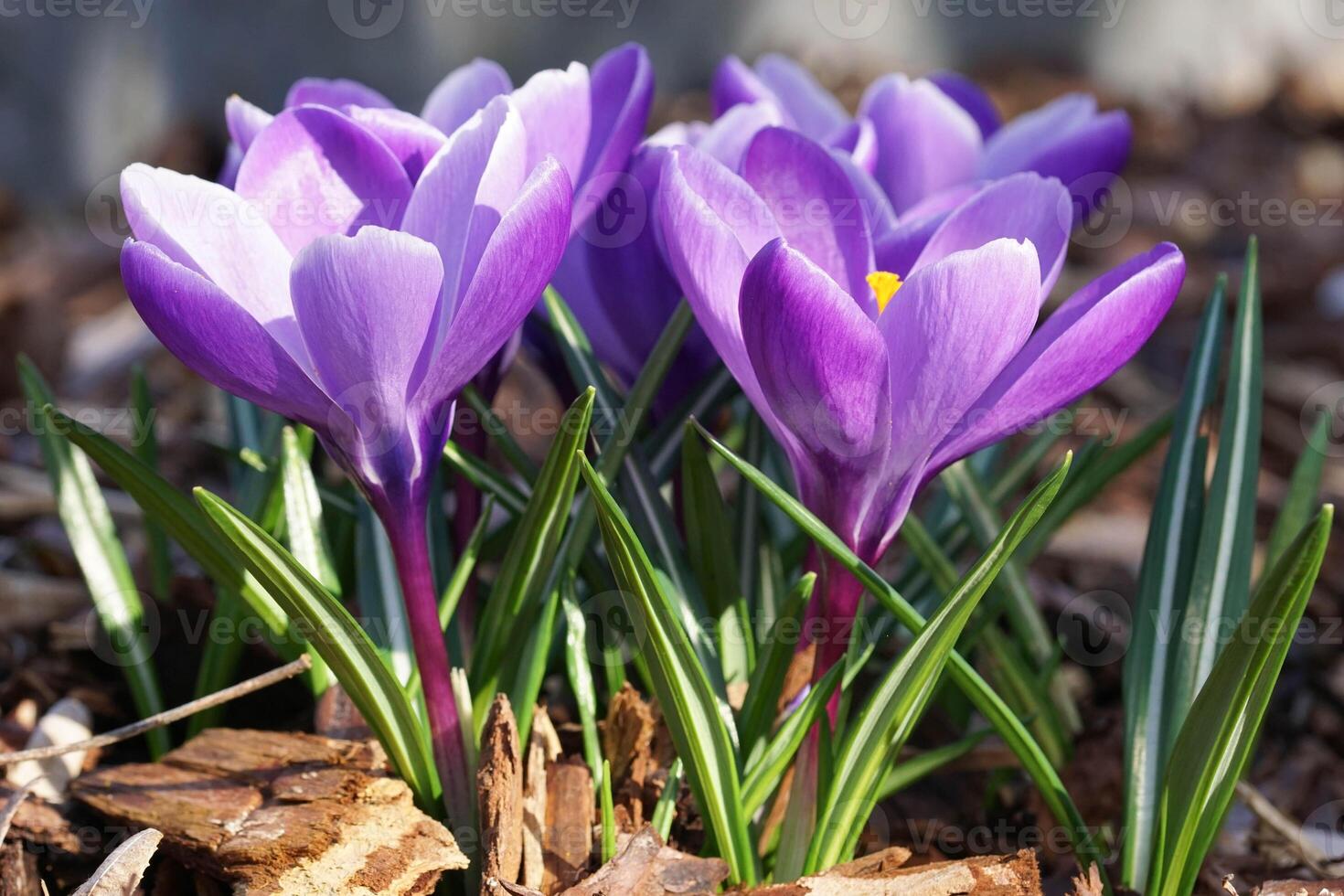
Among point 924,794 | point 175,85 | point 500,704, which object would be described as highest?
point 175,85

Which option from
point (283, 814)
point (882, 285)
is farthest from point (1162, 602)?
point (283, 814)

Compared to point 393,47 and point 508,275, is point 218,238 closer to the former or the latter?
point 508,275

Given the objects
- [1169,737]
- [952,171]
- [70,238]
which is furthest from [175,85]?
[1169,737]

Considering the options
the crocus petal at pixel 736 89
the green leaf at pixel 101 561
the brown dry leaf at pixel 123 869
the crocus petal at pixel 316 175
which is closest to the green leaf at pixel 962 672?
the crocus petal at pixel 316 175

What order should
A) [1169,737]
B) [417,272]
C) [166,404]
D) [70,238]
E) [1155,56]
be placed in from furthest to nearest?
[1155,56] → [70,238] → [166,404] → [1169,737] → [417,272]

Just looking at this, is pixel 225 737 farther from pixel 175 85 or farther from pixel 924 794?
pixel 175 85

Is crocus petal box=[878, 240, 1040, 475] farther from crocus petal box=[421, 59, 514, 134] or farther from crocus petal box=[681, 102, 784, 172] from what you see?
crocus petal box=[421, 59, 514, 134]

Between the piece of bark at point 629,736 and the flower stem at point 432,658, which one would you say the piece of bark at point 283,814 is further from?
the piece of bark at point 629,736
